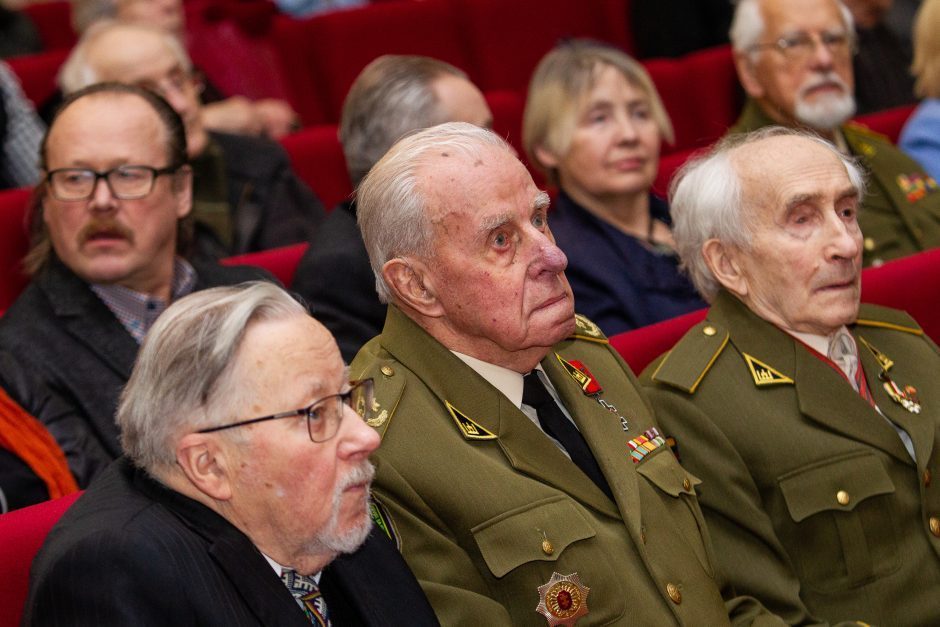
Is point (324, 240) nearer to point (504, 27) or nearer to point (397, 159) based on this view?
point (397, 159)

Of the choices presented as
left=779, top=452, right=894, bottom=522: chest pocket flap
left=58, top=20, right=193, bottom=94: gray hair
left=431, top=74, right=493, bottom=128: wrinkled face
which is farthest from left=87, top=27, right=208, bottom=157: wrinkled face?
left=779, top=452, right=894, bottom=522: chest pocket flap

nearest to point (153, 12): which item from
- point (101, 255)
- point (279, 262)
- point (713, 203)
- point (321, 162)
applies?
point (321, 162)

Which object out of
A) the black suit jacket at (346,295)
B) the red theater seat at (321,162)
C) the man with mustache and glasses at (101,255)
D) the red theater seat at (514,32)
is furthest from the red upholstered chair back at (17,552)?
the red theater seat at (514,32)

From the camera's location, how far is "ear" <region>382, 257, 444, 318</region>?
72.0 inches

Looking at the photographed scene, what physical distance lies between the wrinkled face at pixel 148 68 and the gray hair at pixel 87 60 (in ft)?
0.04

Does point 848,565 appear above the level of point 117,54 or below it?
below

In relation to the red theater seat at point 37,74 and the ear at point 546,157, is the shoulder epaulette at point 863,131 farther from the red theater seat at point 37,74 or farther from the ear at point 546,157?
the red theater seat at point 37,74

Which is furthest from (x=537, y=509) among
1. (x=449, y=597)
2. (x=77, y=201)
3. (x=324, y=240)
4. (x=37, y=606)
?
(x=77, y=201)

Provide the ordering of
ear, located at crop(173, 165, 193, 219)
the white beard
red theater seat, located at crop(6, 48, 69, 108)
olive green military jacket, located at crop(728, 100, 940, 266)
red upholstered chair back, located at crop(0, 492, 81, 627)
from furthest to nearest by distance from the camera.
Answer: red theater seat, located at crop(6, 48, 69, 108)
the white beard
olive green military jacket, located at crop(728, 100, 940, 266)
ear, located at crop(173, 165, 193, 219)
red upholstered chair back, located at crop(0, 492, 81, 627)

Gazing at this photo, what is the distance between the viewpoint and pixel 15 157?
10.3 feet

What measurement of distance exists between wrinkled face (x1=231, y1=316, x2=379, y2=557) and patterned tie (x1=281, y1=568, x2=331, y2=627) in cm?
4

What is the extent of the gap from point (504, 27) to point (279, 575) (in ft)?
10.1

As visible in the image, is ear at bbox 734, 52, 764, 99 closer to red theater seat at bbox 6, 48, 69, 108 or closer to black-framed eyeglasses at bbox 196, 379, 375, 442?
red theater seat at bbox 6, 48, 69, 108

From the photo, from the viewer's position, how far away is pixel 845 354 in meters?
2.12
